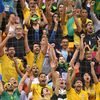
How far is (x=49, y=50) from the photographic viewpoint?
623 inches

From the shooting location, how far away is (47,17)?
669 inches

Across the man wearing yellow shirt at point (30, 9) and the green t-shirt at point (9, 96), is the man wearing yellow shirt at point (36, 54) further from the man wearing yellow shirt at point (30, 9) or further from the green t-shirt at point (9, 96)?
the green t-shirt at point (9, 96)

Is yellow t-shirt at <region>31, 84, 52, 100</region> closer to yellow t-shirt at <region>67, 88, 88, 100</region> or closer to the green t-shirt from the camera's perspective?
yellow t-shirt at <region>67, 88, 88, 100</region>

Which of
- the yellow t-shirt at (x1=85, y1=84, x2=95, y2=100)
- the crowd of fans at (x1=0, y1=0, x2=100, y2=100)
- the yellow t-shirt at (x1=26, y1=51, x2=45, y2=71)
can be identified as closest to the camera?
the crowd of fans at (x1=0, y1=0, x2=100, y2=100)

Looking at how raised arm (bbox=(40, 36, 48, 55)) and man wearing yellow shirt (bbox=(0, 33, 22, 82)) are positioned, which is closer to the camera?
man wearing yellow shirt (bbox=(0, 33, 22, 82))

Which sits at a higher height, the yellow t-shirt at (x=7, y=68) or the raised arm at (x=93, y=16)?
the raised arm at (x=93, y=16)

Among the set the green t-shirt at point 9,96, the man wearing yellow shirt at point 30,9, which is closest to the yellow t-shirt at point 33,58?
the man wearing yellow shirt at point 30,9

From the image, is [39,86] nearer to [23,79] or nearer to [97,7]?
[23,79]

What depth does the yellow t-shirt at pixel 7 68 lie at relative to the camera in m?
15.0

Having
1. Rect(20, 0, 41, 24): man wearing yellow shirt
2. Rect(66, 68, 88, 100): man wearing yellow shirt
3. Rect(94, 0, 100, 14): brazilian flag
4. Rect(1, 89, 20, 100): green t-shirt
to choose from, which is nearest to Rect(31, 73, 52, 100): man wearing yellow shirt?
Rect(66, 68, 88, 100): man wearing yellow shirt

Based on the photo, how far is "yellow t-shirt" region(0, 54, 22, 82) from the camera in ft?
49.3

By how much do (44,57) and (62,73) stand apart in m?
0.63

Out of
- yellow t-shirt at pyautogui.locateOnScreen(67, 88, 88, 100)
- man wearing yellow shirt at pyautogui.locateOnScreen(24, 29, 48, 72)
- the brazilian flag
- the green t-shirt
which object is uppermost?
the brazilian flag

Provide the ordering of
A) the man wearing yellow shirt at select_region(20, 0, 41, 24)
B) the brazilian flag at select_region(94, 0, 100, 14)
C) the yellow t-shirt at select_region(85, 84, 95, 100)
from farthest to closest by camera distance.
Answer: the brazilian flag at select_region(94, 0, 100, 14), the man wearing yellow shirt at select_region(20, 0, 41, 24), the yellow t-shirt at select_region(85, 84, 95, 100)
